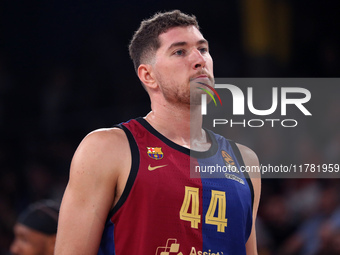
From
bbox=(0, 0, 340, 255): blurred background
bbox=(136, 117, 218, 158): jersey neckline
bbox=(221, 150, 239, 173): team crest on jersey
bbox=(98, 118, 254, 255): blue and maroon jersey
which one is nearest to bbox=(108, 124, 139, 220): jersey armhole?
bbox=(98, 118, 254, 255): blue and maroon jersey

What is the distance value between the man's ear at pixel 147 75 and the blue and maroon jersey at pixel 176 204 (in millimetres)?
253

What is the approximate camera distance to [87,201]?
8.09 ft

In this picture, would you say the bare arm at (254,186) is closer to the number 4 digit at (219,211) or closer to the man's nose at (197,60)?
the number 4 digit at (219,211)

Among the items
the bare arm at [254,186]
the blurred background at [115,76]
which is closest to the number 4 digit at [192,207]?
the bare arm at [254,186]

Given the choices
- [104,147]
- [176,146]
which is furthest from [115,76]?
[104,147]

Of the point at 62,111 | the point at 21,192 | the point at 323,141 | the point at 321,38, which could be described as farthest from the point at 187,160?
the point at 321,38

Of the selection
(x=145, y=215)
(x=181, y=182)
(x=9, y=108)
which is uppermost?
(x=9, y=108)

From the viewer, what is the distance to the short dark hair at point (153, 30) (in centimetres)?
302

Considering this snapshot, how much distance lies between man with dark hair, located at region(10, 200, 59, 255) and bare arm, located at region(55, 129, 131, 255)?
5.31ft

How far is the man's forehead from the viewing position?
2.95m

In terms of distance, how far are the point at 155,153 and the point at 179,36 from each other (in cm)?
72

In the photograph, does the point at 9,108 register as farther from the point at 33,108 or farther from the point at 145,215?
the point at 145,215

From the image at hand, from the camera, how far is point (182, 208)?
2553 mm

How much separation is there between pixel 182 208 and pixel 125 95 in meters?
5.79
